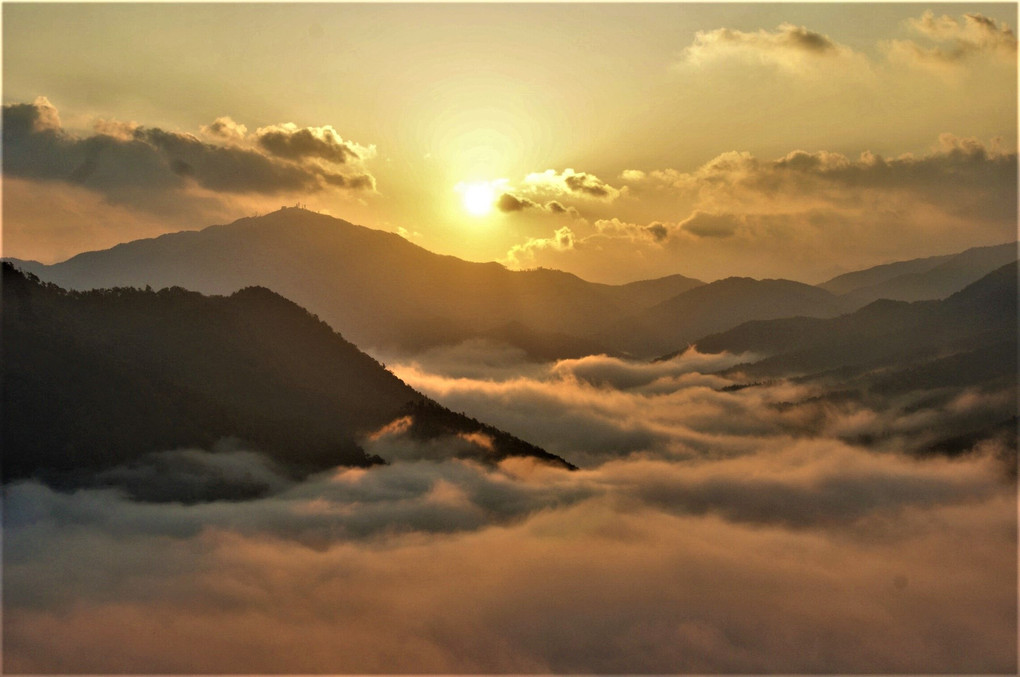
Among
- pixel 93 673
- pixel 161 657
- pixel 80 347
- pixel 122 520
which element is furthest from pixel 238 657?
pixel 80 347

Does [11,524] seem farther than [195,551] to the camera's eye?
No

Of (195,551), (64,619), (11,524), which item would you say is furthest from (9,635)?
(195,551)

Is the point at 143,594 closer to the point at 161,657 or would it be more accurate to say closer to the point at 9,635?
→ the point at 161,657

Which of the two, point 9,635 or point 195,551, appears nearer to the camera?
point 9,635

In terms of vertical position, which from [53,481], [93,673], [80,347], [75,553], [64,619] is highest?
[80,347]

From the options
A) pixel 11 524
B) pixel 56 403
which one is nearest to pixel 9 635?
pixel 11 524

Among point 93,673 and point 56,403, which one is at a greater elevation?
point 56,403

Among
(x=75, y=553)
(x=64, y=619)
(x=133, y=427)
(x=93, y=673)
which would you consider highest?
(x=133, y=427)

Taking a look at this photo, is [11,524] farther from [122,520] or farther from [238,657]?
[238,657]

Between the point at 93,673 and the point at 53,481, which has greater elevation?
the point at 53,481
